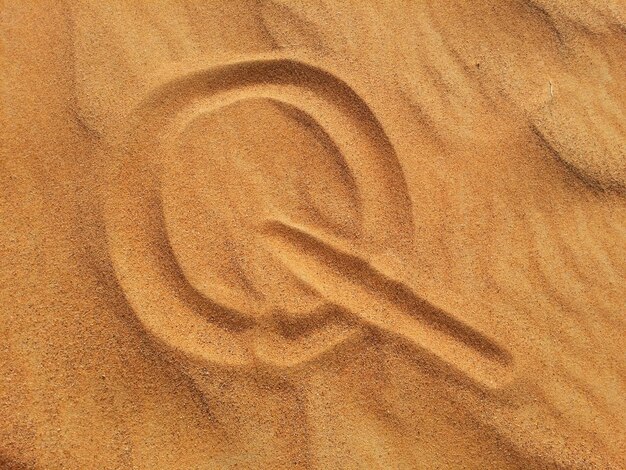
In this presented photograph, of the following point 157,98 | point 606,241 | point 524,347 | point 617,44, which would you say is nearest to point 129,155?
point 157,98

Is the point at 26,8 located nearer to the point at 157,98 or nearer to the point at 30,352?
the point at 157,98

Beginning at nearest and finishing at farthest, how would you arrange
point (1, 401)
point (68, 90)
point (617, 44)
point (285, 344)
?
point (1, 401) < point (285, 344) < point (68, 90) < point (617, 44)

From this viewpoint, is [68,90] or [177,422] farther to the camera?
[68,90]
